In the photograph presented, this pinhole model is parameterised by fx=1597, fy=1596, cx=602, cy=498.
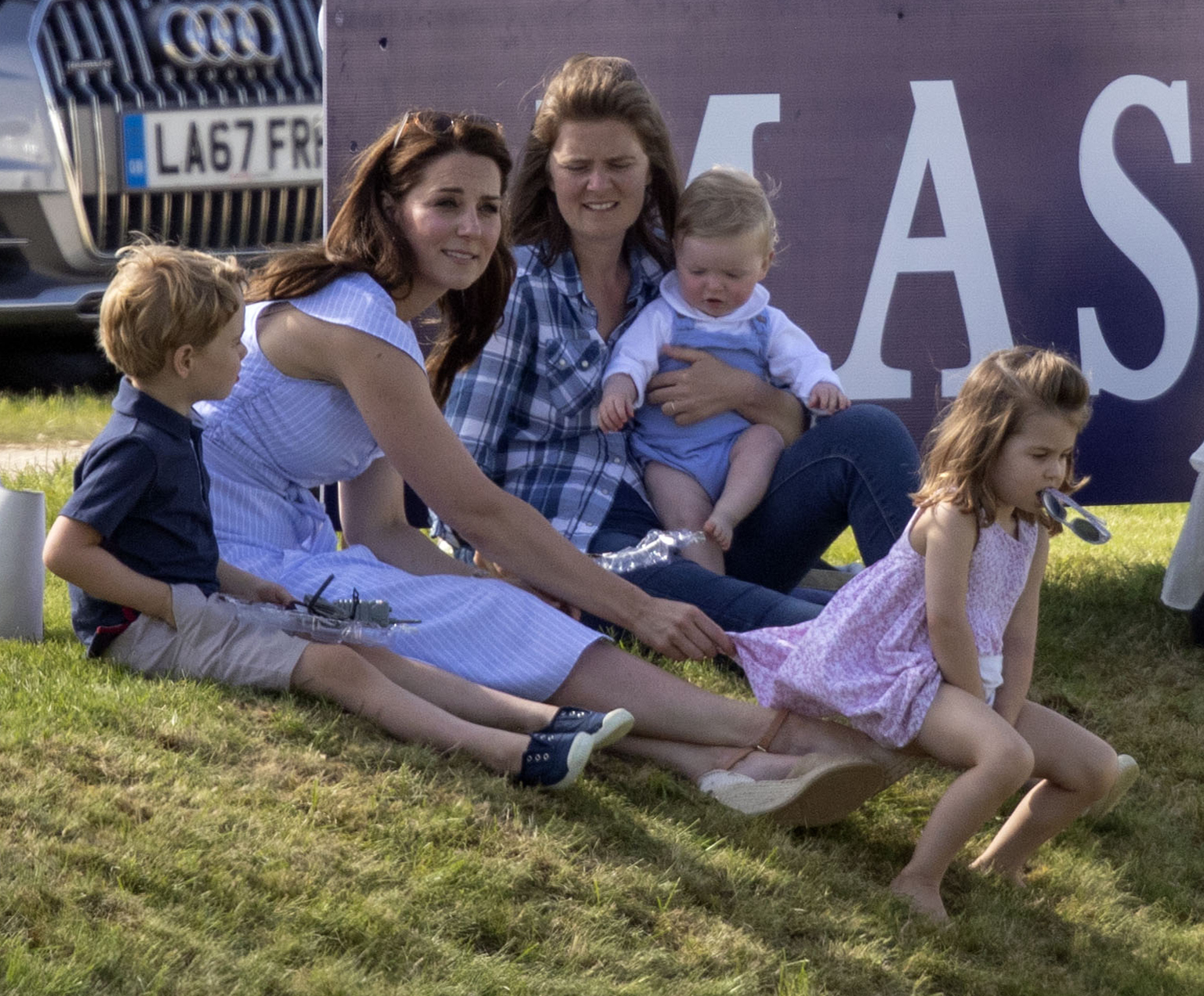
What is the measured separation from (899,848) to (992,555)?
0.66 metres

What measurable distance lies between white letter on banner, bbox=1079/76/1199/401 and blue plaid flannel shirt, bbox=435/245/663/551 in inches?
75.4

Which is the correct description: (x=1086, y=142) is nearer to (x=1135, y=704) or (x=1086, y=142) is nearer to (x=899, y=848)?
(x=1135, y=704)

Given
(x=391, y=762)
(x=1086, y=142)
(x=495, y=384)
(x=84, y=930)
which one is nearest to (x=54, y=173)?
(x=495, y=384)

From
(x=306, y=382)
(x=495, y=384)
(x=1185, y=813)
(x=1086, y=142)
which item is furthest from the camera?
(x=1086, y=142)

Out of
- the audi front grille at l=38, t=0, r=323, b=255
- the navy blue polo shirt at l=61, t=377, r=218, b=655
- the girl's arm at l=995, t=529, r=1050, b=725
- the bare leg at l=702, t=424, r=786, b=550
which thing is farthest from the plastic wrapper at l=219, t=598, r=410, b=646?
the audi front grille at l=38, t=0, r=323, b=255

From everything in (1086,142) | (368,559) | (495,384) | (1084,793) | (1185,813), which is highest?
(1086,142)

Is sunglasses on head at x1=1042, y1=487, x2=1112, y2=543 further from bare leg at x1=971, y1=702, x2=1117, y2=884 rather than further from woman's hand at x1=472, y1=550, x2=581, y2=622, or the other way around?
woman's hand at x1=472, y1=550, x2=581, y2=622

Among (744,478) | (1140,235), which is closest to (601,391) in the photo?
(744,478)

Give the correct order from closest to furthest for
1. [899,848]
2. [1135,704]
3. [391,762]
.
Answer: [391,762] < [899,848] < [1135,704]

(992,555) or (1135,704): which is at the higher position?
(992,555)

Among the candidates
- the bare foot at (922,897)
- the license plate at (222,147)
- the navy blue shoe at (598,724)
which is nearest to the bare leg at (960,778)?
the bare foot at (922,897)

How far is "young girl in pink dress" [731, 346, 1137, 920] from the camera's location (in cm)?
295

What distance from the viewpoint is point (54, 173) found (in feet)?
24.1

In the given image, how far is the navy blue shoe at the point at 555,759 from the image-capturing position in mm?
2969
